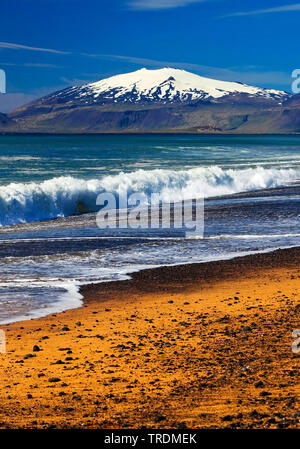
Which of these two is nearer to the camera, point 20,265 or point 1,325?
point 1,325

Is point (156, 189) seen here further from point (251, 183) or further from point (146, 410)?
point (146, 410)

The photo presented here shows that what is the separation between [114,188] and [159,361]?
93.5ft

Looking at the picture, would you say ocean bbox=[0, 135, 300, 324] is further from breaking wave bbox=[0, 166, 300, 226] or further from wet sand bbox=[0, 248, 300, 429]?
wet sand bbox=[0, 248, 300, 429]

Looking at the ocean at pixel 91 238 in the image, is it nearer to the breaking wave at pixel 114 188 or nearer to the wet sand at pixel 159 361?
the breaking wave at pixel 114 188

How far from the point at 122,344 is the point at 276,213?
16.7m

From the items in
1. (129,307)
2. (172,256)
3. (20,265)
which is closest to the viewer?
(129,307)

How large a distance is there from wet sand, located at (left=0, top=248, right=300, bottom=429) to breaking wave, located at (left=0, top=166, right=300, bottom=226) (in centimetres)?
1564

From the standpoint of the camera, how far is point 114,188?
1459 inches

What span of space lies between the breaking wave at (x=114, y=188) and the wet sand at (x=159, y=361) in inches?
616

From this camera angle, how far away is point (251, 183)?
144 feet

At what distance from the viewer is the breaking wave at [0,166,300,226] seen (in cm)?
2908

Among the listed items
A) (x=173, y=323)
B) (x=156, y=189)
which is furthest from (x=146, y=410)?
(x=156, y=189)

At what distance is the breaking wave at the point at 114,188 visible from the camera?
95.4ft

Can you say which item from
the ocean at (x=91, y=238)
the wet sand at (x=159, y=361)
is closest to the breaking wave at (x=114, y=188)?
the ocean at (x=91, y=238)
